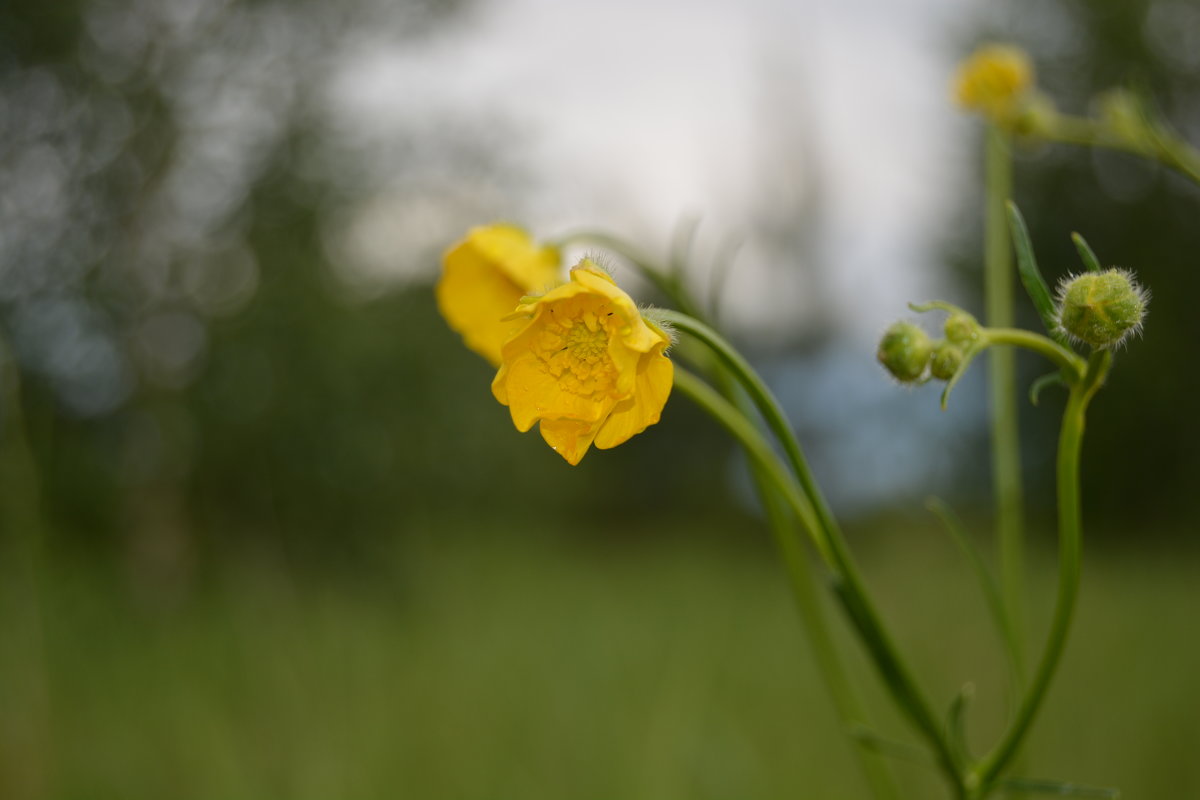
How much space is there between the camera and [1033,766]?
195cm

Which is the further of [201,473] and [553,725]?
[201,473]

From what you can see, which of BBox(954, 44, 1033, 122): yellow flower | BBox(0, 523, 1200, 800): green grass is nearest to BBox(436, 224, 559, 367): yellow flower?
BBox(954, 44, 1033, 122): yellow flower

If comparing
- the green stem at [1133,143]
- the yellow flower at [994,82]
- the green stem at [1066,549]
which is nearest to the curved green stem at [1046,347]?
the green stem at [1066,549]

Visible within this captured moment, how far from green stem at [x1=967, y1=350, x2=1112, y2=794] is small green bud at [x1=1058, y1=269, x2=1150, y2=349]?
1 cm

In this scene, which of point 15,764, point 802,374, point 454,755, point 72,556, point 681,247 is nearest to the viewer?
point 681,247

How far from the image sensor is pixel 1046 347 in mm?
470

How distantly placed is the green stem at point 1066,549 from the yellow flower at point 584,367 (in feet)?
0.74

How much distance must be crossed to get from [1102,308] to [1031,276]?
44 millimetres

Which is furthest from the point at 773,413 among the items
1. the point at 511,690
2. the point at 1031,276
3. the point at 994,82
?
the point at 511,690

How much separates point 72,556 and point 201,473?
91 cm

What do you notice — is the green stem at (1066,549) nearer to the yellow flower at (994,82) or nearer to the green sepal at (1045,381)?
the green sepal at (1045,381)

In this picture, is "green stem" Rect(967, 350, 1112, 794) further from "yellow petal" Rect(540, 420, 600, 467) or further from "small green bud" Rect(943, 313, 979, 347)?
"yellow petal" Rect(540, 420, 600, 467)

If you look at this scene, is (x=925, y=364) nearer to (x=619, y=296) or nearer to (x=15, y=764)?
(x=619, y=296)

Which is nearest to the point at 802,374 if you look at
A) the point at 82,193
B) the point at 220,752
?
the point at 82,193
